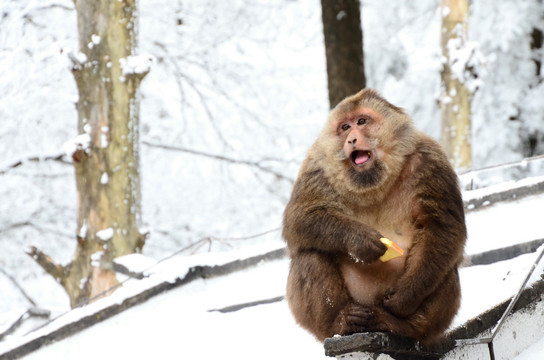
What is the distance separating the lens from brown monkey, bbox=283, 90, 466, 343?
336 cm

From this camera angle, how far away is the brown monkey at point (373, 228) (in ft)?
11.0

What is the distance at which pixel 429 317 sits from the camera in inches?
132

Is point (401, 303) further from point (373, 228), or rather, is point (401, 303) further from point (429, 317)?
point (373, 228)

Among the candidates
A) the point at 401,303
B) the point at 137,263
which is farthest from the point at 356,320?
the point at 137,263

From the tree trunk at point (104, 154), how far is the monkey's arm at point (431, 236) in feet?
18.7

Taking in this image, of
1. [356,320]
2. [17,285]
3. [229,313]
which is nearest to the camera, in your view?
[356,320]

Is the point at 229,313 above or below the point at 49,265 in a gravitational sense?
above

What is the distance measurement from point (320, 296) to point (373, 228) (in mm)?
400

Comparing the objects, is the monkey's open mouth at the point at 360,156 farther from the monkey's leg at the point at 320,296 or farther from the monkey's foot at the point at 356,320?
the monkey's foot at the point at 356,320

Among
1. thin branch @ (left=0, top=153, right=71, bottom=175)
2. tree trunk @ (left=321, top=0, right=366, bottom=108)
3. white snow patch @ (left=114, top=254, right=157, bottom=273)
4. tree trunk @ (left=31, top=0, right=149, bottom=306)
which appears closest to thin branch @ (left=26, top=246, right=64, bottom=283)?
tree trunk @ (left=31, top=0, right=149, bottom=306)

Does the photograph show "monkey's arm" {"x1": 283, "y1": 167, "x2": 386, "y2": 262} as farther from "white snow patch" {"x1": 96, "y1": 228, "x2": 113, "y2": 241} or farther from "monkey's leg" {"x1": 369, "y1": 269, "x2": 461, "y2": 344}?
"white snow patch" {"x1": 96, "y1": 228, "x2": 113, "y2": 241}

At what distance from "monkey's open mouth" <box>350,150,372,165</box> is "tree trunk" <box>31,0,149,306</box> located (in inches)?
215

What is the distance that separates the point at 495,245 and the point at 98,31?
17.9 feet

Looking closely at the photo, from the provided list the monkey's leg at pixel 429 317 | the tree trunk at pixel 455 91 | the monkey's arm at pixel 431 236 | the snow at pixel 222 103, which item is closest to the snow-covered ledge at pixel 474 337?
the monkey's leg at pixel 429 317
